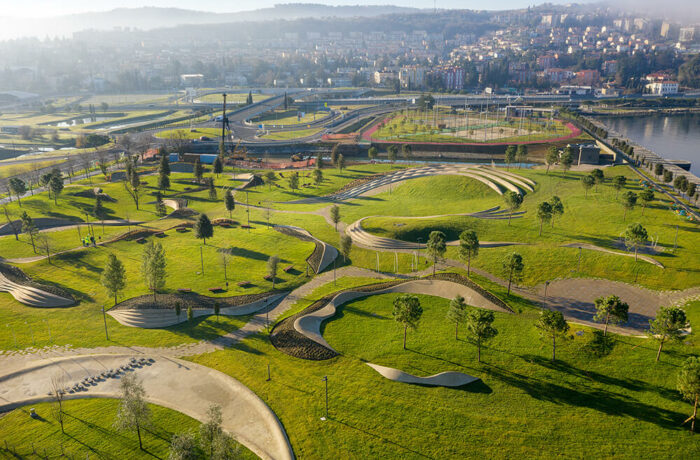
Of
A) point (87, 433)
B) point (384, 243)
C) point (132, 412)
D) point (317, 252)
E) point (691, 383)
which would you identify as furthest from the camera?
point (384, 243)

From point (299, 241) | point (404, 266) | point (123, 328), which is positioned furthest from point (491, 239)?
point (123, 328)

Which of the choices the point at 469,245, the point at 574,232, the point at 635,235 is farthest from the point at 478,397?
the point at 574,232

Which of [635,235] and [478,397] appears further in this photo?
[635,235]

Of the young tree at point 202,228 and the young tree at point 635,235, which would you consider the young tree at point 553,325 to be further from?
the young tree at point 202,228

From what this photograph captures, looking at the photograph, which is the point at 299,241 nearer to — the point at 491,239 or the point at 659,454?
the point at 491,239

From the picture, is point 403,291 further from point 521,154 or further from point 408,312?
point 521,154

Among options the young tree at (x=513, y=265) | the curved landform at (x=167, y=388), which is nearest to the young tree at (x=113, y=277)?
the curved landform at (x=167, y=388)
